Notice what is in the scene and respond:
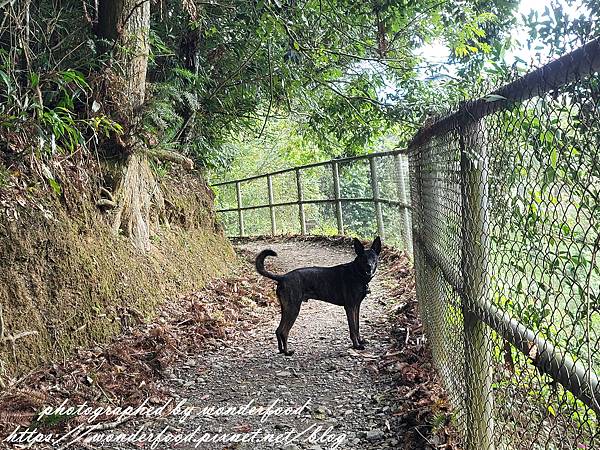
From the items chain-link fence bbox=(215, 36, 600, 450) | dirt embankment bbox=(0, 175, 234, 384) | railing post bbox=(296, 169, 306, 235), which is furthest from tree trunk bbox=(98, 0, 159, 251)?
railing post bbox=(296, 169, 306, 235)

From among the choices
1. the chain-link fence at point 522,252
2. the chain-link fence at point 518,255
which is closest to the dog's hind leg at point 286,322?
the chain-link fence at point 518,255

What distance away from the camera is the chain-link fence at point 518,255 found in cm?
115

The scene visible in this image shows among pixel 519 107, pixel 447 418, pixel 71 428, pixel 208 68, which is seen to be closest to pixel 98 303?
pixel 71 428

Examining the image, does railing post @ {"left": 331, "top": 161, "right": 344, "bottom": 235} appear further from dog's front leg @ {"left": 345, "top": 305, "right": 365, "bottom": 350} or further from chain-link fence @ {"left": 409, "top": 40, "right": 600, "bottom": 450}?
chain-link fence @ {"left": 409, "top": 40, "right": 600, "bottom": 450}

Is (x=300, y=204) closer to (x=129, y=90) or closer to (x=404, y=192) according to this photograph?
(x=404, y=192)

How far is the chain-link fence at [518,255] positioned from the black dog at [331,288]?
0.58 m

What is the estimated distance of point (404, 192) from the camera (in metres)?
7.48

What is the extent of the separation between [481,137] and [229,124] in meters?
7.27

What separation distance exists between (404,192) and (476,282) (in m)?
5.51

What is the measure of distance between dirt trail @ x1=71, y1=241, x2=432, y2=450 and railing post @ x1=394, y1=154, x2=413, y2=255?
195cm

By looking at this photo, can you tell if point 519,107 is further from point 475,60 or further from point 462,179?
point 475,60

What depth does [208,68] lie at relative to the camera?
797 cm

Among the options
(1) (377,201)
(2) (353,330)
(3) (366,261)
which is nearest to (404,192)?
(1) (377,201)

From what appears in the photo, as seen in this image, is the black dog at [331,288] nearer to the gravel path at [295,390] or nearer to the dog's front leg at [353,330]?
the dog's front leg at [353,330]
